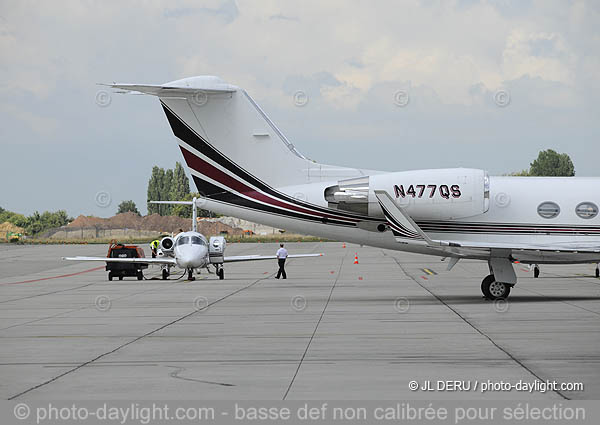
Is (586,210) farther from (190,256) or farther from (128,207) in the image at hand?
(128,207)

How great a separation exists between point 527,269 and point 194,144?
923 inches

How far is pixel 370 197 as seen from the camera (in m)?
21.7

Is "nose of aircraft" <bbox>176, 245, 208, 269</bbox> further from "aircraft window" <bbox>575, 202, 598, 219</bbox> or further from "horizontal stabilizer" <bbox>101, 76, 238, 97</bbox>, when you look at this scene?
"aircraft window" <bbox>575, 202, 598, 219</bbox>

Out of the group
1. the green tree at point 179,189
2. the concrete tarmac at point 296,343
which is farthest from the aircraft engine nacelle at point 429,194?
the green tree at point 179,189

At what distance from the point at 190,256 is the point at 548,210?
15262 mm

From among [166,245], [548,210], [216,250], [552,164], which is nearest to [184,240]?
[216,250]

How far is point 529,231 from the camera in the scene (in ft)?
72.0

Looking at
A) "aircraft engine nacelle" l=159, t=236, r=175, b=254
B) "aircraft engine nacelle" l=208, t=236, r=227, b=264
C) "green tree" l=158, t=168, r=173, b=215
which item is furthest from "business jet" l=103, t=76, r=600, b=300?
"green tree" l=158, t=168, r=173, b=215

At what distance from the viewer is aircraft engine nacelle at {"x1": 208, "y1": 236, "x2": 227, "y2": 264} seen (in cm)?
3438

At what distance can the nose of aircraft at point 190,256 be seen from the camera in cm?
3219

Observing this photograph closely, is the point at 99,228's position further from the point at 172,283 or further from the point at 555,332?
the point at 555,332

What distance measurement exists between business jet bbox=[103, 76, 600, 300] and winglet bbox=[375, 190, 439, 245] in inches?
1.4

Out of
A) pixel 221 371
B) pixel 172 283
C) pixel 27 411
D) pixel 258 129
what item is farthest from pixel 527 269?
pixel 27 411

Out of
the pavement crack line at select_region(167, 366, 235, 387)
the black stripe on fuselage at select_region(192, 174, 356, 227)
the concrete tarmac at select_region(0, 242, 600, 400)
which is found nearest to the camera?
the concrete tarmac at select_region(0, 242, 600, 400)
